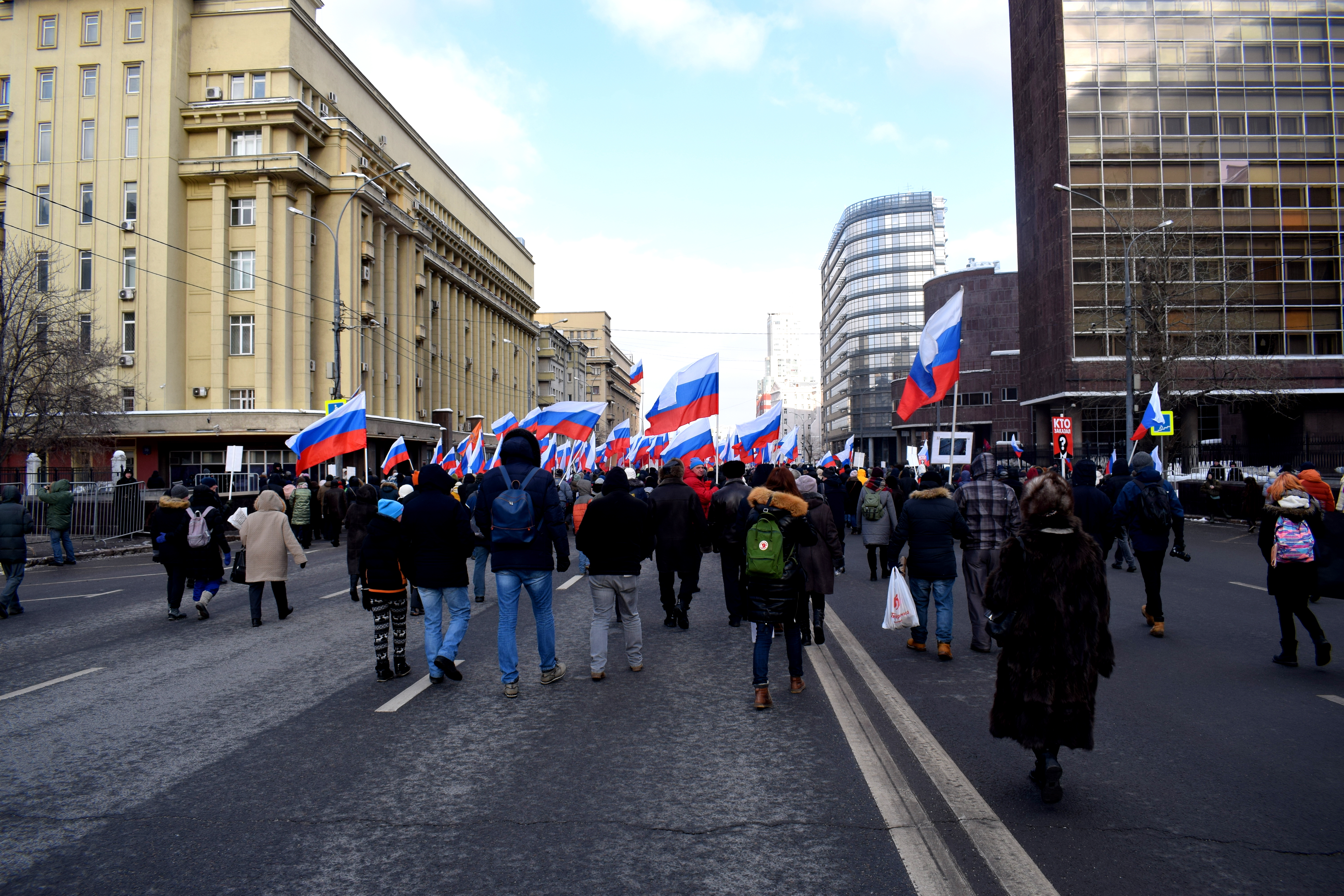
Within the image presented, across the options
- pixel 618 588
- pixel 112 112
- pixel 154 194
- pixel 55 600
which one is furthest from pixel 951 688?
pixel 112 112

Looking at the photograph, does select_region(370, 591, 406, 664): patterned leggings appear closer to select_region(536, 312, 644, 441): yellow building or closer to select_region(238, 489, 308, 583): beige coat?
select_region(238, 489, 308, 583): beige coat

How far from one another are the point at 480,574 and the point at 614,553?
641 centimetres

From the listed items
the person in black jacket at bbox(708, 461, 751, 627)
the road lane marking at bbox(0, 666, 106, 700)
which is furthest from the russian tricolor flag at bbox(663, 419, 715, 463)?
the road lane marking at bbox(0, 666, 106, 700)

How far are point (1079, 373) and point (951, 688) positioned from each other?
143ft

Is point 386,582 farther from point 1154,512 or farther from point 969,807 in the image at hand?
point 1154,512

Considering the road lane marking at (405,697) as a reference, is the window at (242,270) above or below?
above

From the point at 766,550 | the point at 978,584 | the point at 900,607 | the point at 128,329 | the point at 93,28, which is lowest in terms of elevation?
the point at 900,607

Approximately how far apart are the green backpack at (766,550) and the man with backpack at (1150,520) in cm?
463

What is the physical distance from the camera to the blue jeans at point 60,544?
19031 mm

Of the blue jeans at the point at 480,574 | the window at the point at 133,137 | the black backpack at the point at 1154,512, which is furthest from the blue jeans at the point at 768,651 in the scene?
the window at the point at 133,137

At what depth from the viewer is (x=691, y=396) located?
55.3 ft

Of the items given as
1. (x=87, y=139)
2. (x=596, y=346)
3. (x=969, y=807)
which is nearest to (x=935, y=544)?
(x=969, y=807)

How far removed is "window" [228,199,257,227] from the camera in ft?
131

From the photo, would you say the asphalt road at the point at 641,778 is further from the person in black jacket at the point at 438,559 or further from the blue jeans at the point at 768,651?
the person in black jacket at the point at 438,559
